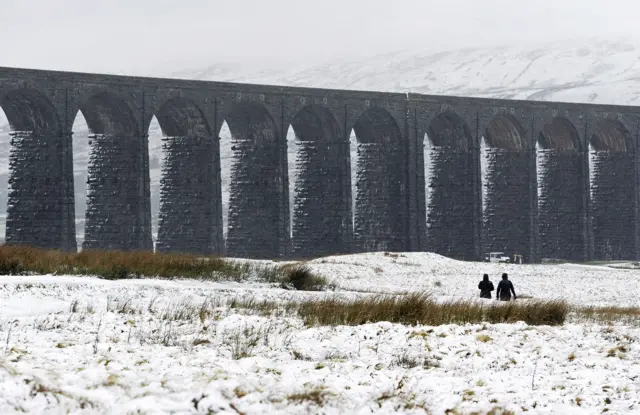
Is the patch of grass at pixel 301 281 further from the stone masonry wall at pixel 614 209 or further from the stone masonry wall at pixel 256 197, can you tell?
the stone masonry wall at pixel 614 209

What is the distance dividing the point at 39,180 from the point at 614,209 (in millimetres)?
36365

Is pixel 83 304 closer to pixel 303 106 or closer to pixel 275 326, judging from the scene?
Result: pixel 275 326

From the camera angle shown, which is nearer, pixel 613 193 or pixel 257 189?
pixel 257 189

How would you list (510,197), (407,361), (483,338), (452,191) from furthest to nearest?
(510,197) < (452,191) < (483,338) < (407,361)

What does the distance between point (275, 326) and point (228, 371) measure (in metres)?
4.14

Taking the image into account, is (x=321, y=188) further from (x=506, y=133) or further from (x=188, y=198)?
(x=506, y=133)

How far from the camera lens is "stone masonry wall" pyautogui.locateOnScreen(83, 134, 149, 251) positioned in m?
48.3

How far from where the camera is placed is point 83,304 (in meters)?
18.4

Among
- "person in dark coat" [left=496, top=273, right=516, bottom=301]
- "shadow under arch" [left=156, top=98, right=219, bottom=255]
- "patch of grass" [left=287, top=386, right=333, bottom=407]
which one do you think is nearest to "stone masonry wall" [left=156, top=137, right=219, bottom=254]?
"shadow under arch" [left=156, top=98, right=219, bottom=255]

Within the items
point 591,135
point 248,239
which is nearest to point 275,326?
point 248,239

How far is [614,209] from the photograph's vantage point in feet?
225

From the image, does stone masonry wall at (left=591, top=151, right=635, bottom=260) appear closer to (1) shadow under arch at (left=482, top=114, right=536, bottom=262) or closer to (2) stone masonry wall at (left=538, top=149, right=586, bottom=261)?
(2) stone masonry wall at (left=538, top=149, right=586, bottom=261)

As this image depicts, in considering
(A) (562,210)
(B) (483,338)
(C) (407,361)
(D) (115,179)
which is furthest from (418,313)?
(A) (562,210)

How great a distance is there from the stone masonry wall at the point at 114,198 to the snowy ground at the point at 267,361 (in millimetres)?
27781
